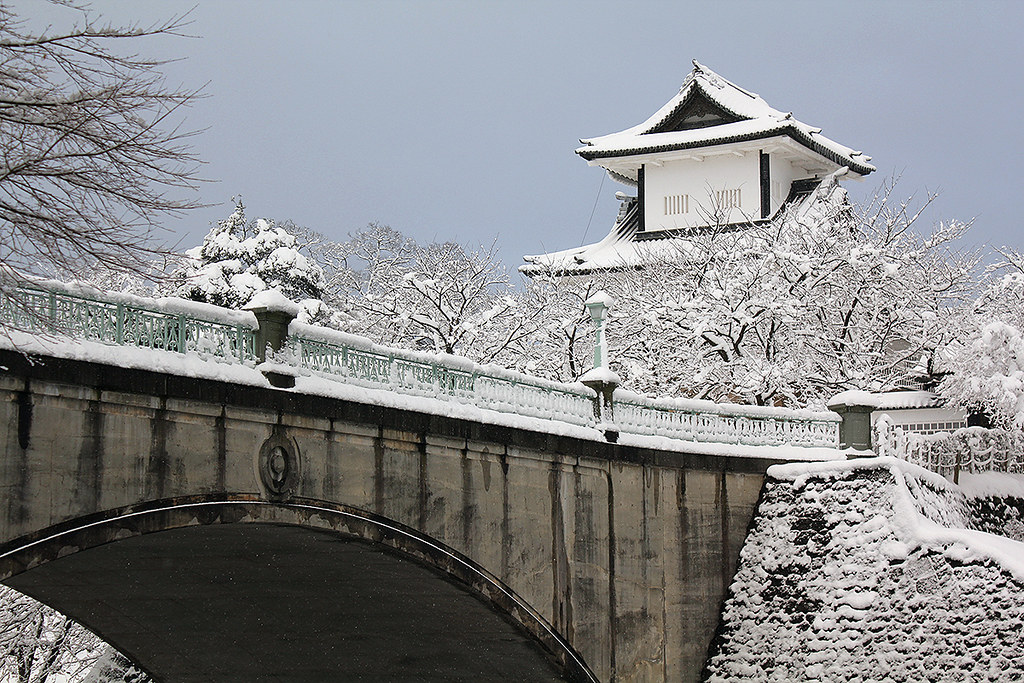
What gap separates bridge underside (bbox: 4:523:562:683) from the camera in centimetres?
1692

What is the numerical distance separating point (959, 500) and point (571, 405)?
817 centimetres

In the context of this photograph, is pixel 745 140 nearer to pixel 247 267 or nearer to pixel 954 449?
pixel 247 267

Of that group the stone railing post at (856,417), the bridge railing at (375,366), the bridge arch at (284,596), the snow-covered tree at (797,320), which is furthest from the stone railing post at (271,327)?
the snow-covered tree at (797,320)

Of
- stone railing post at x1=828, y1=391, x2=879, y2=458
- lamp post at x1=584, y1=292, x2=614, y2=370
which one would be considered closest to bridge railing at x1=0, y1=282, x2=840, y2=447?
lamp post at x1=584, y1=292, x2=614, y2=370

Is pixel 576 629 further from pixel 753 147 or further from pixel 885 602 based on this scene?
pixel 753 147

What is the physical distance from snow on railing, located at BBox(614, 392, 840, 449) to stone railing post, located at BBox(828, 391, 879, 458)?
26.8 inches

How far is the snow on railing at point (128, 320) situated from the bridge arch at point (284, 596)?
166cm

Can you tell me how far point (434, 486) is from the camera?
58.5 ft

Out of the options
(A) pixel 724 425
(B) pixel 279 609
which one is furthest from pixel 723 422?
(B) pixel 279 609

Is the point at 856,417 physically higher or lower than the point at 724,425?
higher

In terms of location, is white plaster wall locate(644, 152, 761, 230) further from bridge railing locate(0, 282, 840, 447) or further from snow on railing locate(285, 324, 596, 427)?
snow on railing locate(285, 324, 596, 427)

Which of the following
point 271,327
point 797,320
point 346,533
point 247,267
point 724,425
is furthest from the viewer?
point 247,267

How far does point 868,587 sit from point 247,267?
21.3 metres

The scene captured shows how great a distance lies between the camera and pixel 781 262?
102 ft
